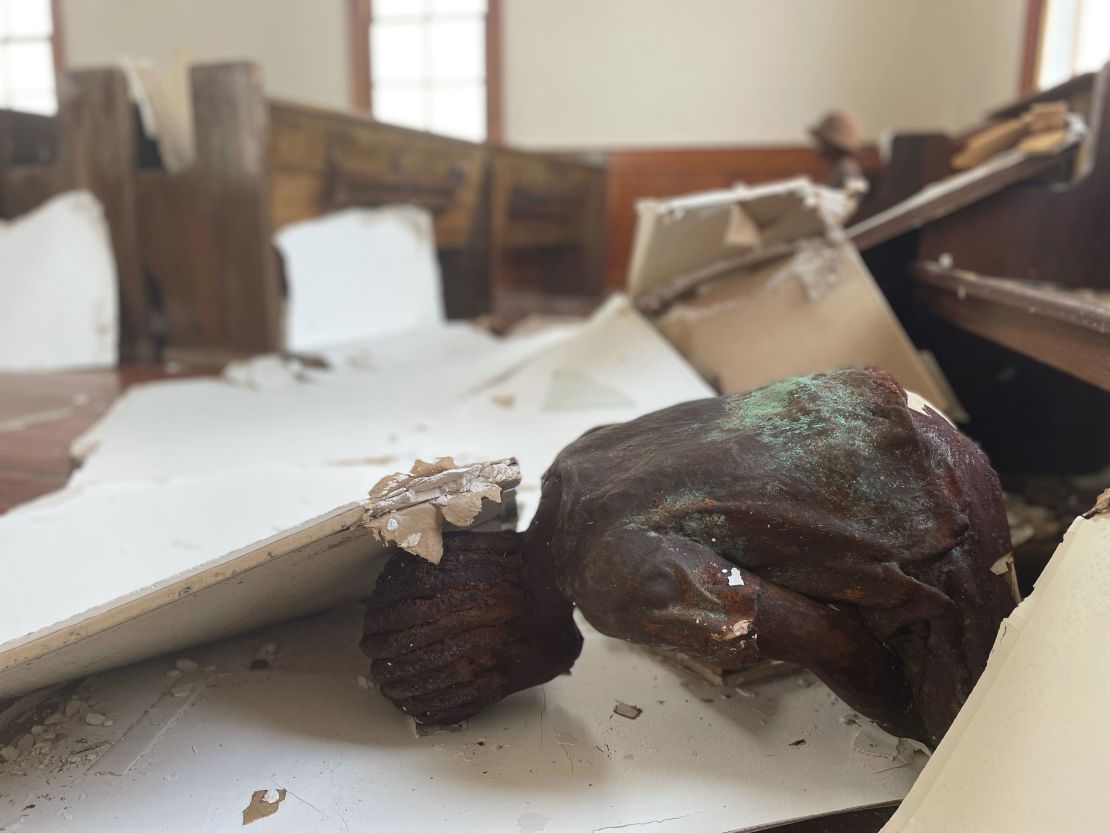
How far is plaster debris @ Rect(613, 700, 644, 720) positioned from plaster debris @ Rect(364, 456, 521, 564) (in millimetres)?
272

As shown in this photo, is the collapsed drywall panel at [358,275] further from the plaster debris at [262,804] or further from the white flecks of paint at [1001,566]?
the white flecks of paint at [1001,566]

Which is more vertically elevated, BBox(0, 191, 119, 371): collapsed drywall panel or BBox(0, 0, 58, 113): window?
BBox(0, 0, 58, 113): window

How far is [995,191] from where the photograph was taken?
72.9 inches

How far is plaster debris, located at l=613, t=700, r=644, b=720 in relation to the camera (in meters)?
0.93

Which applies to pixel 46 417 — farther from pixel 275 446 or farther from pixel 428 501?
pixel 428 501

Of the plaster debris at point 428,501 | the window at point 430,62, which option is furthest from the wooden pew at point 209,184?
the window at point 430,62

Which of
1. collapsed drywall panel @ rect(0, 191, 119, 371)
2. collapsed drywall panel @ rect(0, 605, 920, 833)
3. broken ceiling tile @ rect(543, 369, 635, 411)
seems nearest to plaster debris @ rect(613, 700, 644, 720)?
collapsed drywall panel @ rect(0, 605, 920, 833)

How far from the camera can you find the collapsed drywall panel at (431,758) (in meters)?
0.76

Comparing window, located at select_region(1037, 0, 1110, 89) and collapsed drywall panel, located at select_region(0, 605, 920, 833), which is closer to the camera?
collapsed drywall panel, located at select_region(0, 605, 920, 833)

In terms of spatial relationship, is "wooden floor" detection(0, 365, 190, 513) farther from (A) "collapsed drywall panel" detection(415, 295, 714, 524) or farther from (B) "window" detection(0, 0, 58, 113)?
(B) "window" detection(0, 0, 58, 113)

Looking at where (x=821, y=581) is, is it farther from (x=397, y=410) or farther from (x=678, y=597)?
(x=397, y=410)

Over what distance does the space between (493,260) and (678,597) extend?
345cm

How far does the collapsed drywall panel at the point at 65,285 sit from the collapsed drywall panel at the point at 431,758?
84.4 inches

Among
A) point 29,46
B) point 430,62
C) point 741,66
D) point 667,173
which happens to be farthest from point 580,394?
point 29,46
